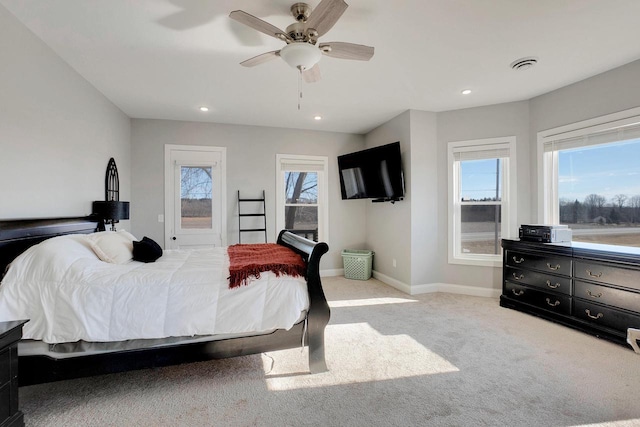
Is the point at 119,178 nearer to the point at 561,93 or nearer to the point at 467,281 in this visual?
the point at 467,281

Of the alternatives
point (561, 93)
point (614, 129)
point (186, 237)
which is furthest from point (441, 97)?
point (186, 237)

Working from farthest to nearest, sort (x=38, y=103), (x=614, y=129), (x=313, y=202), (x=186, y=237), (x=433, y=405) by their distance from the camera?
1. (x=313, y=202)
2. (x=186, y=237)
3. (x=614, y=129)
4. (x=38, y=103)
5. (x=433, y=405)

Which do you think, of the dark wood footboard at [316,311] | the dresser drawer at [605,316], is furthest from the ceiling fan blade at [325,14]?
the dresser drawer at [605,316]

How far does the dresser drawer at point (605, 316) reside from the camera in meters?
2.50

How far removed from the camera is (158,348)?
71.7 inches

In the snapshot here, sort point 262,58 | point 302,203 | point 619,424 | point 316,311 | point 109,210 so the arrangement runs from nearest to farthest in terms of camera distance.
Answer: point 619,424 → point 316,311 → point 262,58 → point 109,210 → point 302,203

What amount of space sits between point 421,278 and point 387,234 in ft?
2.85

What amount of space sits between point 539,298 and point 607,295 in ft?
2.02

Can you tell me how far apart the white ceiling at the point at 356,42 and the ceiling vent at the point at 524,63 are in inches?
2.1

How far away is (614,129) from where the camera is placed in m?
2.91

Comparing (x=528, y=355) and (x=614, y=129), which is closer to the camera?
(x=528, y=355)

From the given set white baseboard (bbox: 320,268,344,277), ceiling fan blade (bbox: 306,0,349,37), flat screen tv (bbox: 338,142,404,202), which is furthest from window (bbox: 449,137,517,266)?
ceiling fan blade (bbox: 306,0,349,37)

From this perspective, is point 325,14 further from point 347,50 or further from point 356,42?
point 356,42

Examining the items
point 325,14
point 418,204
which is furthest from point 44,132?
point 418,204
